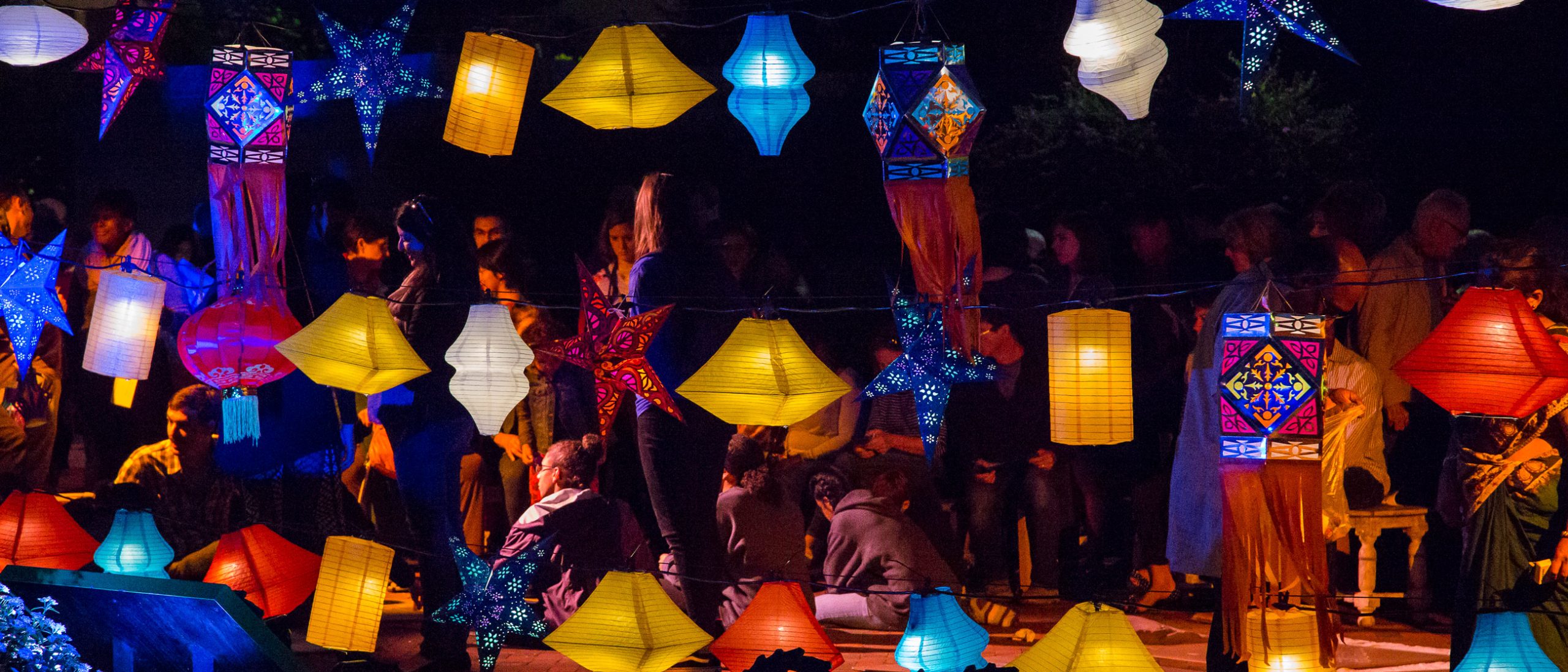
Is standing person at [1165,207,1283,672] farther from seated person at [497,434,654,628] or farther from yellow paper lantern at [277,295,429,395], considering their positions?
yellow paper lantern at [277,295,429,395]

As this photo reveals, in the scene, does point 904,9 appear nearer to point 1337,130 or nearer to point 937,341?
point 1337,130

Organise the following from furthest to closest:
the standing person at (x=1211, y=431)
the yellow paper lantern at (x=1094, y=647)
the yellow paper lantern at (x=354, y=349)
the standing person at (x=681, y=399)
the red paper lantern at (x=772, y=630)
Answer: the standing person at (x=681, y=399)
the yellow paper lantern at (x=354, y=349)
the red paper lantern at (x=772, y=630)
the standing person at (x=1211, y=431)
the yellow paper lantern at (x=1094, y=647)

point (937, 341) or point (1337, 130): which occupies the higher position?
point (1337, 130)

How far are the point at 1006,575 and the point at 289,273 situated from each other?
3385 millimetres

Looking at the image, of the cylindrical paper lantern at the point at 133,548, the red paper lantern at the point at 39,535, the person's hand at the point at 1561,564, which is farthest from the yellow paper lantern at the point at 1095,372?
the red paper lantern at the point at 39,535

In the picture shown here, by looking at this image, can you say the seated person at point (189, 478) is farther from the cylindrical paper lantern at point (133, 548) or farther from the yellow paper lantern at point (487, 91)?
the yellow paper lantern at point (487, 91)

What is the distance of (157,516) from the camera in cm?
617

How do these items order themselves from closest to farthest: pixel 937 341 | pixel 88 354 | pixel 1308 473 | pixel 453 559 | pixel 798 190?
pixel 1308 473, pixel 937 341, pixel 453 559, pixel 88 354, pixel 798 190

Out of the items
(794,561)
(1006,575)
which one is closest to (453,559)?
(794,561)

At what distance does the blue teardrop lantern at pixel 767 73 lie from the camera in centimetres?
511

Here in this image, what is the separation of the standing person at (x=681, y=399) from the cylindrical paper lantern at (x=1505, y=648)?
97.0 inches

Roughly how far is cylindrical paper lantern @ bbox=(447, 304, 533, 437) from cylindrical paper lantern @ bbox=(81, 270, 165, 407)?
4.83ft

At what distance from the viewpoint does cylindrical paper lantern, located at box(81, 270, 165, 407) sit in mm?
5758

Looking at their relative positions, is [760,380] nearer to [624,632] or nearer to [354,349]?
[624,632]
